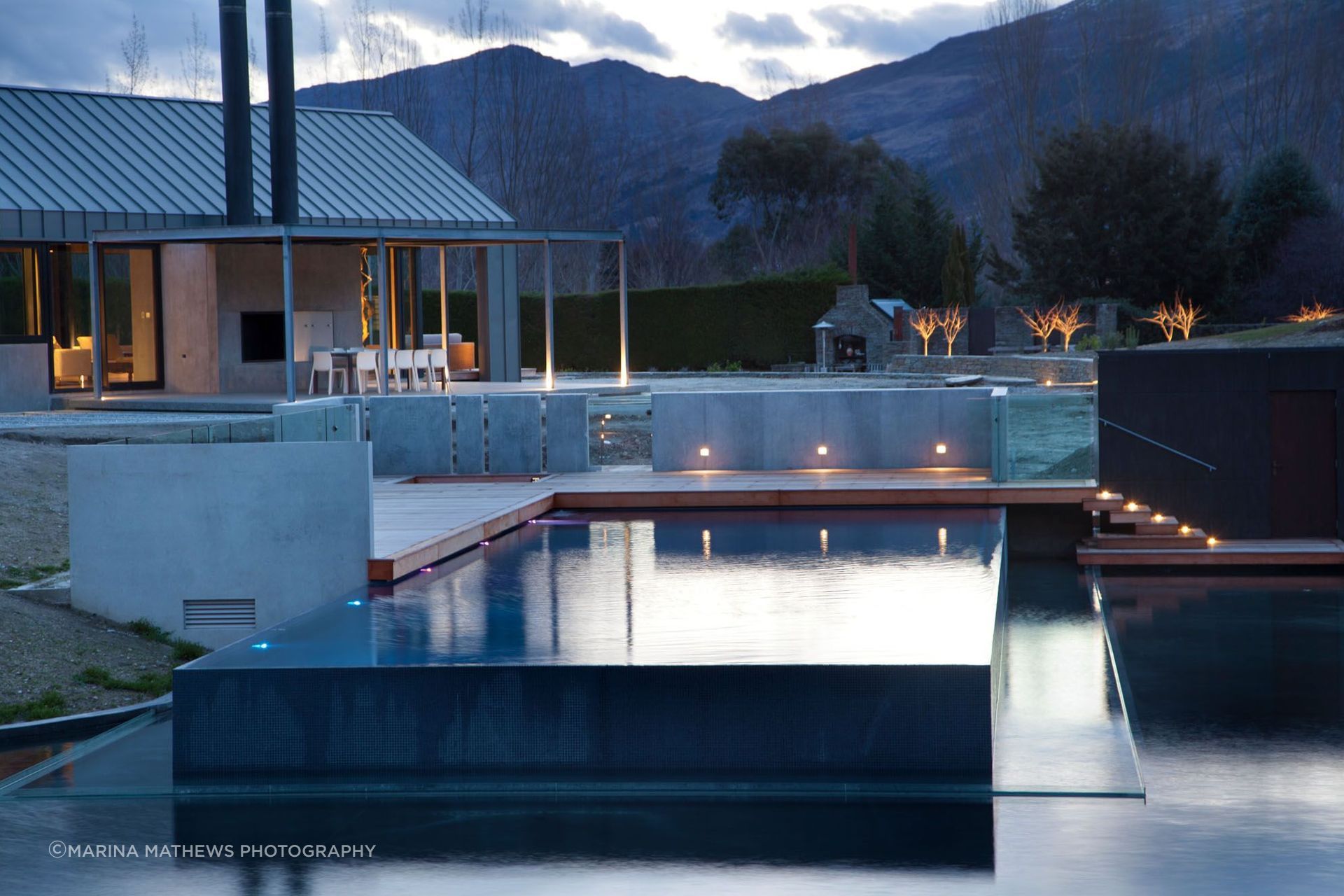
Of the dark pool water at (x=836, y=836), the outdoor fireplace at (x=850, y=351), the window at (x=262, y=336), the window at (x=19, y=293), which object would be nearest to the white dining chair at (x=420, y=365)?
the window at (x=262, y=336)

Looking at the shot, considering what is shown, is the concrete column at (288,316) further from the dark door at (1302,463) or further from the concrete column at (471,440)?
the dark door at (1302,463)

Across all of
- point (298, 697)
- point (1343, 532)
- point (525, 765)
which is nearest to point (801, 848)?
point (525, 765)

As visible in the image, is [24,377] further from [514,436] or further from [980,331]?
[980,331]

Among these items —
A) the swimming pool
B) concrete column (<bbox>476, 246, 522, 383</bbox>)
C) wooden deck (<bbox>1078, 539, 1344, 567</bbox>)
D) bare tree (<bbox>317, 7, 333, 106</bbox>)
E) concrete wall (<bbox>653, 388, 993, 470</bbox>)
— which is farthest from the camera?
bare tree (<bbox>317, 7, 333, 106</bbox>)

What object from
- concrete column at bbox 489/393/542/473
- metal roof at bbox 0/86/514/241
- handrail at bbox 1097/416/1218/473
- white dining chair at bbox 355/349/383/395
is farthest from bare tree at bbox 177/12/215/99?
handrail at bbox 1097/416/1218/473

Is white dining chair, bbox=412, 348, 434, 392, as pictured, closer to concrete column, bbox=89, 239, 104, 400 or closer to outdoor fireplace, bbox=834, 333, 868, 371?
concrete column, bbox=89, 239, 104, 400

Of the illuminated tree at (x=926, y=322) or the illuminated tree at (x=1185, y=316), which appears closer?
the illuminated tree at (x=1185, y=316)

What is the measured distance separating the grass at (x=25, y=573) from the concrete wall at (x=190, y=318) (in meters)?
10.1

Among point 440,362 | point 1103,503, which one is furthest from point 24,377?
point 1103,503

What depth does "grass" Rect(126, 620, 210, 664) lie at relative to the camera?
29.3ft

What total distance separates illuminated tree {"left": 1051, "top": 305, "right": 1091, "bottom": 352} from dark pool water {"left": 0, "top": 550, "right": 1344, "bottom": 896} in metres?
24.4

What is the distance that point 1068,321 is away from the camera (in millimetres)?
31797

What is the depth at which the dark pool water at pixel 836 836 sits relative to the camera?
5.29 metres

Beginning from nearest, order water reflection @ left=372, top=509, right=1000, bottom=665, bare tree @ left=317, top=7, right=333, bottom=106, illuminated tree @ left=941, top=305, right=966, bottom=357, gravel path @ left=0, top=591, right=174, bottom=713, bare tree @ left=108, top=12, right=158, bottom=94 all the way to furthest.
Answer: water reflection @ left=372, top=509, right=1000, bottom=665
gravel path @ left=0, top=591, right=174, bottom=713
illuminated tree @ left=941, top=305, right=966, bottom=357
bare tree @ left=108, top=12, right=158, bottom=94
bare tree @ left=317, top=7, right=333, bottom=106
